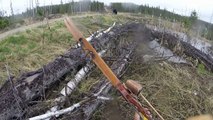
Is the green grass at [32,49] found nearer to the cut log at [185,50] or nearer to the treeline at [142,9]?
the cut log at [185,50]

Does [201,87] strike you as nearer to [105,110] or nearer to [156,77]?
[156,77]

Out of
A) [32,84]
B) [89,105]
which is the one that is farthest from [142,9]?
[89,105]

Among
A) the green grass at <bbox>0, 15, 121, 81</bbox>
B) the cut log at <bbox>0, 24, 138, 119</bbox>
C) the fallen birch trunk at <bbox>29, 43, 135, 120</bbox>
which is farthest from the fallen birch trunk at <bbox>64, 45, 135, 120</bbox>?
the green grass at <bbox>0, 15, 121, 81</bbox>

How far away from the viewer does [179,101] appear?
6.71 metres

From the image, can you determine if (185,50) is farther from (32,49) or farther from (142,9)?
(142,9)

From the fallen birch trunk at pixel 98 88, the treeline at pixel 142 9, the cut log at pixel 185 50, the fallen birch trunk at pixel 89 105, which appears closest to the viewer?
the fallen birch trunk at pixel 89 105

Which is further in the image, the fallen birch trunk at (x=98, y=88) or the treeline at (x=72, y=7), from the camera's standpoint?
the treeline at (x=72, y=7)

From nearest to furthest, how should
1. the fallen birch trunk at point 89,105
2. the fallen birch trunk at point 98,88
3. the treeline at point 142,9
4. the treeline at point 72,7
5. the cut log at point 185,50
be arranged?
the fallen birch trunk at point 89,105 < the fallen birch trunk at point 98,88 < the cut log at point 185,50 < the treeline at point 72,7 < the treeline at point 142,9

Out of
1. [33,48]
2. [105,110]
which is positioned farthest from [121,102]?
[33,48]

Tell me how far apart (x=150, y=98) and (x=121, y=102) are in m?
0.83

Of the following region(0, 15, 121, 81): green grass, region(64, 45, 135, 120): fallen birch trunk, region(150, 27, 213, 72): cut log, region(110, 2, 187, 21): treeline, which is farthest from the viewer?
region(110, 2, 187, 21): treeline

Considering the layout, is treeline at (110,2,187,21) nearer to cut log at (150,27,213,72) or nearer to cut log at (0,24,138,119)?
cut log at (150,27,213,72)

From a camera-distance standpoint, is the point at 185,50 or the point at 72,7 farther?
the point at 72,7

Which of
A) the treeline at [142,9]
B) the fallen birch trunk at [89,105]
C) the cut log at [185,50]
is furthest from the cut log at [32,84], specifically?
the treeline at [142,9]
